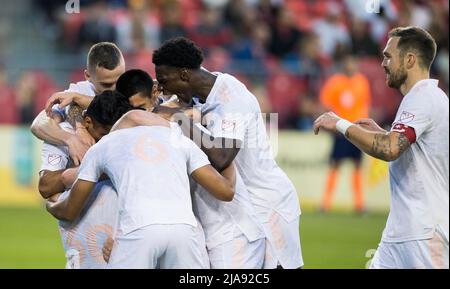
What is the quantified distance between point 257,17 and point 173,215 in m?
13.3

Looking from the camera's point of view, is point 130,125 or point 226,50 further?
point 226,50

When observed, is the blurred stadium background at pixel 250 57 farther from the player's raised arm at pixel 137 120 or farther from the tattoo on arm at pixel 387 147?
the player's raised arm at pixel 137 120

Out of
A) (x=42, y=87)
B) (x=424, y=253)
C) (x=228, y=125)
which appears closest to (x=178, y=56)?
(x=228, y=125)

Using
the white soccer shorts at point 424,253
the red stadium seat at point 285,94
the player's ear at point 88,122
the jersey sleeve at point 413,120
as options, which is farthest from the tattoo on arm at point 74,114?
the red stadium seat at point 285,94

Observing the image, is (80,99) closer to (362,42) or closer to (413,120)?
(413,120)

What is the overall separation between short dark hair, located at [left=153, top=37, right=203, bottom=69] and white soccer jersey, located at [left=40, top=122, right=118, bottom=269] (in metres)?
0.89

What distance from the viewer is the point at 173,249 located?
5414 mm

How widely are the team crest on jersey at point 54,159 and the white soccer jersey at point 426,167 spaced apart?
2.26 metres

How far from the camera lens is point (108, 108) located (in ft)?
19.3

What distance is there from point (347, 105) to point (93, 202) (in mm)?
10616

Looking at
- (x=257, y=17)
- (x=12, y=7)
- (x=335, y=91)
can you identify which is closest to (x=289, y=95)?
(x=335, y=91)

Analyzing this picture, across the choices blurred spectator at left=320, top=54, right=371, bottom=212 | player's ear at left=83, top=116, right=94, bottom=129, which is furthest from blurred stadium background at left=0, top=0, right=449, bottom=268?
player's ear at left=83, top=116, right=94, bottom=129

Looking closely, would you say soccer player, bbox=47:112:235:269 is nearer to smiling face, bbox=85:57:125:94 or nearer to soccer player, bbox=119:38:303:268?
soccer player, bbox=119:38:303:268
